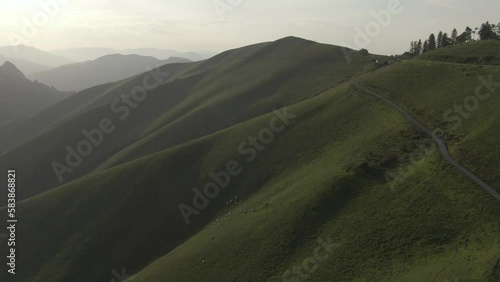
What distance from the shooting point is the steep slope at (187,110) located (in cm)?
12544

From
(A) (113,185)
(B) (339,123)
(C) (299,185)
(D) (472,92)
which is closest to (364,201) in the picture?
(C) (299,185)

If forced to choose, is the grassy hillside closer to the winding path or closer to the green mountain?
Answer: the green mountain

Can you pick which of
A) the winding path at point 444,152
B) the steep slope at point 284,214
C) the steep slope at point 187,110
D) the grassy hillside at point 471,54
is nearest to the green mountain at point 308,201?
the steep slope at point 284,214

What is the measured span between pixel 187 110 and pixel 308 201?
102 m

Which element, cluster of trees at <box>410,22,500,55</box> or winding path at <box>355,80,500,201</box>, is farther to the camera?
cluster of trees at <box>410,22,500,55</box>

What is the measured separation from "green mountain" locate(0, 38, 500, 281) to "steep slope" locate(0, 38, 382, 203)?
6435 mm

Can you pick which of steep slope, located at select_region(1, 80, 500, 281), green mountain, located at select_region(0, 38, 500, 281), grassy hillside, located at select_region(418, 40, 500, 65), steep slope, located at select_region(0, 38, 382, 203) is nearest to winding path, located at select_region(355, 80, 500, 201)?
green mountain, located at select_region(0, 38, 500, 281)

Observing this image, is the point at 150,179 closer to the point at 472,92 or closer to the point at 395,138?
the point at 395,138

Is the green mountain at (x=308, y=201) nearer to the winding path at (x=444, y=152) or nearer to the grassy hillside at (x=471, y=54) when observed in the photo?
the winding path at (x=444, y=152)

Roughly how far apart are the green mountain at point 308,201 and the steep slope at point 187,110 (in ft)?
21.1

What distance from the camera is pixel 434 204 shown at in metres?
45.1

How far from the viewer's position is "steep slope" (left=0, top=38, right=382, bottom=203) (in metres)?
125

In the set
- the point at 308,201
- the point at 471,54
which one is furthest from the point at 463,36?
the point at 308,201

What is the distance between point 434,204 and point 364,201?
9.32 m
